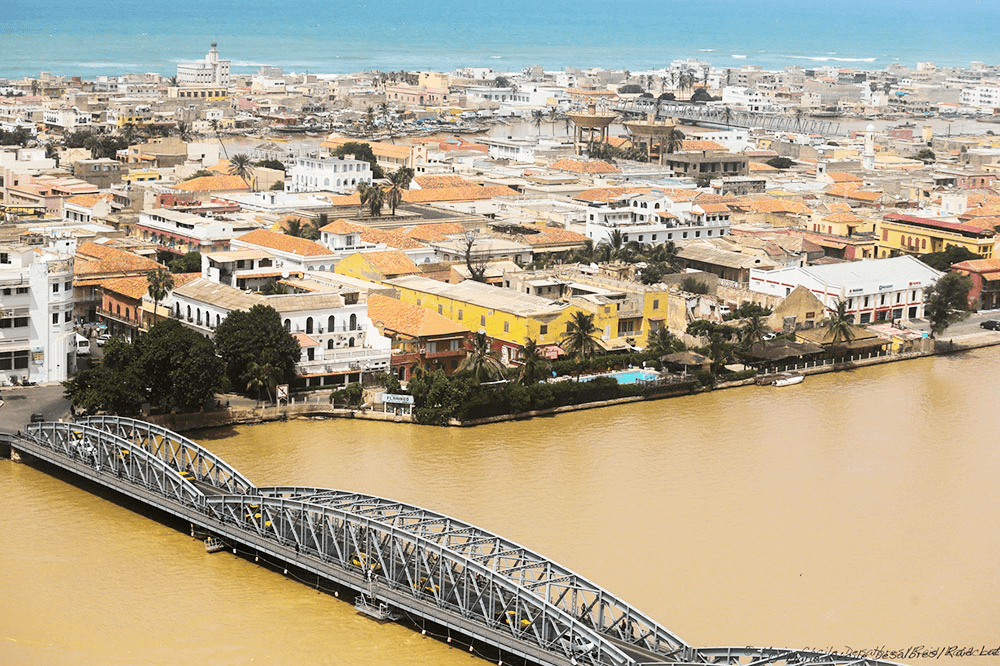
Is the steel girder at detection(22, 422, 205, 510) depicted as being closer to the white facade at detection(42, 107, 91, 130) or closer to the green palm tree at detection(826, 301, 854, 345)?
the green palm tree at detection(826, 301, 854, 345)

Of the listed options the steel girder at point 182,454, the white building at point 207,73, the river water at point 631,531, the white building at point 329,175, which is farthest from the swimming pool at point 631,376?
the white building at point 207,73

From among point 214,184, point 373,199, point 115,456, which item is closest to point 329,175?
point 214,184

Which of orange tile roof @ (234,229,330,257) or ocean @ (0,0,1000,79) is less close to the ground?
ocean @ (0,0,1000,79)

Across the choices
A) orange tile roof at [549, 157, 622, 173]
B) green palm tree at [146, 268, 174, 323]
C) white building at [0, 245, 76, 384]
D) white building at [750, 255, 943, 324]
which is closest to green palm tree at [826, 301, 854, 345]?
white building at [750, 255, 943, 324]

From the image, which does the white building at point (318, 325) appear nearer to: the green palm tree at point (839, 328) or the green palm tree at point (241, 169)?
the green palm tree at point (839, 328)

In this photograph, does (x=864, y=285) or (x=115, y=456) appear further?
(x=864, y=285)

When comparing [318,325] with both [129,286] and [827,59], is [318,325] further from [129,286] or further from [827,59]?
[827,59]

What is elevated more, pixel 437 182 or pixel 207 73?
pixel 207 73
